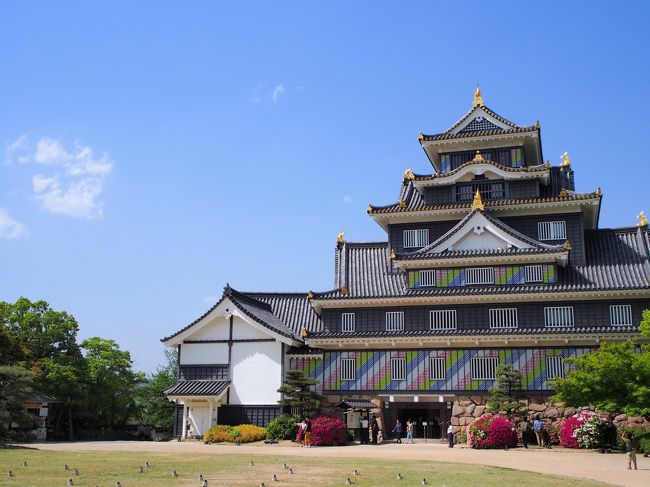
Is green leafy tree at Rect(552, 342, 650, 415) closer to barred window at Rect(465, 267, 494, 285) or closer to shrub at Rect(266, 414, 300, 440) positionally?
barred window at Rect(465, 267, 494, 285)

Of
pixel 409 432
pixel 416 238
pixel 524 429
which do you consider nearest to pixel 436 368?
pixel 409 432

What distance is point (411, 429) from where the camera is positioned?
3762 centimetres

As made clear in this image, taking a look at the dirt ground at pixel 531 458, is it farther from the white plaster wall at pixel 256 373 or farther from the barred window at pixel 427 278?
the barred window at pixel 427 278

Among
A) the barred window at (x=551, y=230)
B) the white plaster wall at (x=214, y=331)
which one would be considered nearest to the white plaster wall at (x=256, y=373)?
the white plaster wall at (x=214, y=331)

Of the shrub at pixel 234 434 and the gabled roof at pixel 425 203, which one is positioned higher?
the gabled roof at pixel 425 203

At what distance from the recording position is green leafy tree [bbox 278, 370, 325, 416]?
36.5 meters

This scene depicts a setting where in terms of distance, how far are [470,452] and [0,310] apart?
105ft

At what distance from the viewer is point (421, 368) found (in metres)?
Answer: 39.5

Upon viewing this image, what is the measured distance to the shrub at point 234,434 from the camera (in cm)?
3675

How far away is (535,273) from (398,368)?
30.8ft

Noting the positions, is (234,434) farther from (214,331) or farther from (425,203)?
(425,203)

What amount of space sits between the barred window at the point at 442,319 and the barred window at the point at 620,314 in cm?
842

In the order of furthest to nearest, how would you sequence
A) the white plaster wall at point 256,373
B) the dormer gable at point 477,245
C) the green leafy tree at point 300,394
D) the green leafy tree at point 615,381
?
the white plaster wall at point 256,373, the dormer gable at point 477,245, the green leafy tree at point 300,394, the green leafy tree at point 615,381

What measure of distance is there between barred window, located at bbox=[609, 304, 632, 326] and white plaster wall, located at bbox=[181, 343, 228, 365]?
21.6m
